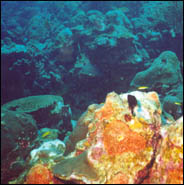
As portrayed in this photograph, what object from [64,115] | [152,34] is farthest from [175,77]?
[64,115]

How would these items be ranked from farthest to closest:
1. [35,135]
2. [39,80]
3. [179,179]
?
1. [39,80]
2. [35,135]
3. [179,179]

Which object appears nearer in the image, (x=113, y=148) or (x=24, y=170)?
(x=113, y=148)

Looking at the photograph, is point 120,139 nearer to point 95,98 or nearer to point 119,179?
point 119,179

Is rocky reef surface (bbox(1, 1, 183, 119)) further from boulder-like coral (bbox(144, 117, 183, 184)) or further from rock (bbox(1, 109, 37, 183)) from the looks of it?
boulder-like coral (bbox(144, 117, 183, 184))

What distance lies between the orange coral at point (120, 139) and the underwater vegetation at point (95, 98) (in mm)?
12

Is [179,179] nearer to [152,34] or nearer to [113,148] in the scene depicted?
[113,148]

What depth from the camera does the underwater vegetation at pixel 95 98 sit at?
1919 mm

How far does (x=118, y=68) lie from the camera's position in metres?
11.0

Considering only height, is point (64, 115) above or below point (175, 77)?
below

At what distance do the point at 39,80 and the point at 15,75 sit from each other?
1.60m

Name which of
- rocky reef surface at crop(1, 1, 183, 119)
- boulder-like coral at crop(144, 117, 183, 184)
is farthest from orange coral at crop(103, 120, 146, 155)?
rocky reef surface at crop(1, 1, 183, 119)

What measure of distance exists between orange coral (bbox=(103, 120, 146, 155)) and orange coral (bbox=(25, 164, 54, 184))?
3.66 feet

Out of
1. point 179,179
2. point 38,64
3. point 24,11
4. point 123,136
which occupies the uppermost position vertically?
point 24,11

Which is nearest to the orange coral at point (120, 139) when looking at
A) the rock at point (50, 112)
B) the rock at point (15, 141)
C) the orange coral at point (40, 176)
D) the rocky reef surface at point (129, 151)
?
the rocky reef surface at point (129, 151)
